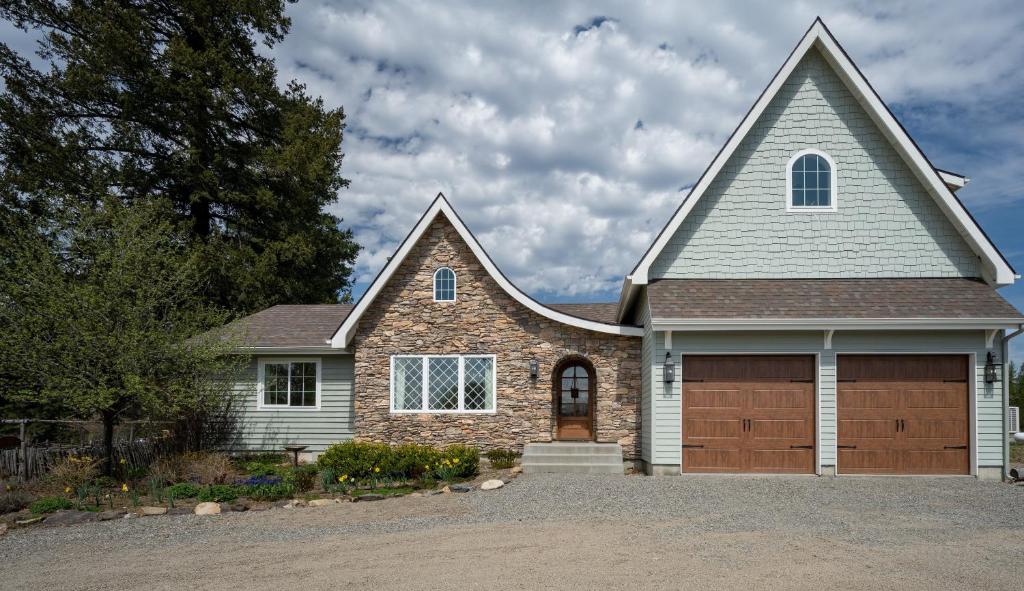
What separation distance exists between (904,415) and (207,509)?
11.0 m

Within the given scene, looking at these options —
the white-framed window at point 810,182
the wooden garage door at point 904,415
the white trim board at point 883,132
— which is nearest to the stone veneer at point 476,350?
the white trim board at point 883,132

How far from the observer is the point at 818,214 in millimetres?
12727

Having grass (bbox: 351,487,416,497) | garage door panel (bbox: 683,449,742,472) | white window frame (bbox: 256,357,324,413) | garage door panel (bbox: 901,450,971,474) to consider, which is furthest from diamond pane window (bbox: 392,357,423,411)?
garage door panel (bbox: 901,450,971,474)

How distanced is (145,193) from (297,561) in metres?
20.2

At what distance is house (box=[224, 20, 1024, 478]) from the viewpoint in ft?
38.5

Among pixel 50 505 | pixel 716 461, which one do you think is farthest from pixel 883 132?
pixel 50 505

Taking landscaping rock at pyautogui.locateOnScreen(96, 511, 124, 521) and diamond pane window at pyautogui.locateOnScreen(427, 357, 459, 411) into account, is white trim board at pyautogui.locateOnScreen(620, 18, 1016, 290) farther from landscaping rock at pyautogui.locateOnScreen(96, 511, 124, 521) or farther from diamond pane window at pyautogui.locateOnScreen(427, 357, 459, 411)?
landscaping rock at pyautogui.locateOnScreen(96, 511, 124, 521)

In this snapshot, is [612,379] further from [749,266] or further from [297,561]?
[297,561]

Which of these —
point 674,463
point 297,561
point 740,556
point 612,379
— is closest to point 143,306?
point 297,561

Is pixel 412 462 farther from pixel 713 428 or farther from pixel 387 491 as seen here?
pixel 713 428

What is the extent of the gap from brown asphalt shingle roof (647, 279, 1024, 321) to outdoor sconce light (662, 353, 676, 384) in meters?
0.83

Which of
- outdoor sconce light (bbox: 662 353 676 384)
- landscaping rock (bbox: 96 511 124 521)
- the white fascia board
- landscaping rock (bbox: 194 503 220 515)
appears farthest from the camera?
outdoor sconce light (bbox: 662 353 676 384)

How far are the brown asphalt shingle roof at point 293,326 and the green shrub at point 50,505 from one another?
5169 millimetres

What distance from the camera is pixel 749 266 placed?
41.9 ft
